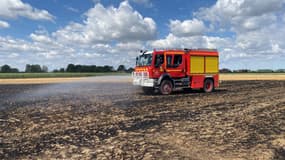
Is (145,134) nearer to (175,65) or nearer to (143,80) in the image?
(143,80)

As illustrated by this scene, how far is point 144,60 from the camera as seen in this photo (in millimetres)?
16906

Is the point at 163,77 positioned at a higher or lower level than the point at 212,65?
lower

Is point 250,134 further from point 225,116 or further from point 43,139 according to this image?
point 43,139

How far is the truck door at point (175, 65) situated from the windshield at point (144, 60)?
3.48ft

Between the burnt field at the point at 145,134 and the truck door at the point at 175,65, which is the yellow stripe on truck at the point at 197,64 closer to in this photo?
the truck door at the point at 175,65

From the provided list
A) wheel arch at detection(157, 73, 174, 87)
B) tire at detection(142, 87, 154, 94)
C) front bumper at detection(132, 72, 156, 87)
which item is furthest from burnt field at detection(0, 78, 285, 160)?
tire at detection(142, 87, 154, 94)

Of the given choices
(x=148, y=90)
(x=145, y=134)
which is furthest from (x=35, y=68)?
(x=145, y=134)

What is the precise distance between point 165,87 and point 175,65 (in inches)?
59.6

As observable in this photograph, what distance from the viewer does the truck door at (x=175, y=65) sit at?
16.8 meters

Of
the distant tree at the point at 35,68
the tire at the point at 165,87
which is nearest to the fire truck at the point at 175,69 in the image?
the tire at the point at 165,87

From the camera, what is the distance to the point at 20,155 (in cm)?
547

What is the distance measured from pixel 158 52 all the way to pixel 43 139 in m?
10.6

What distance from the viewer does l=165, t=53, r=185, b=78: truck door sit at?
1680cm

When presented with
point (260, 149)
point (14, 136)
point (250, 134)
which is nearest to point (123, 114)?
point (14, 136)
